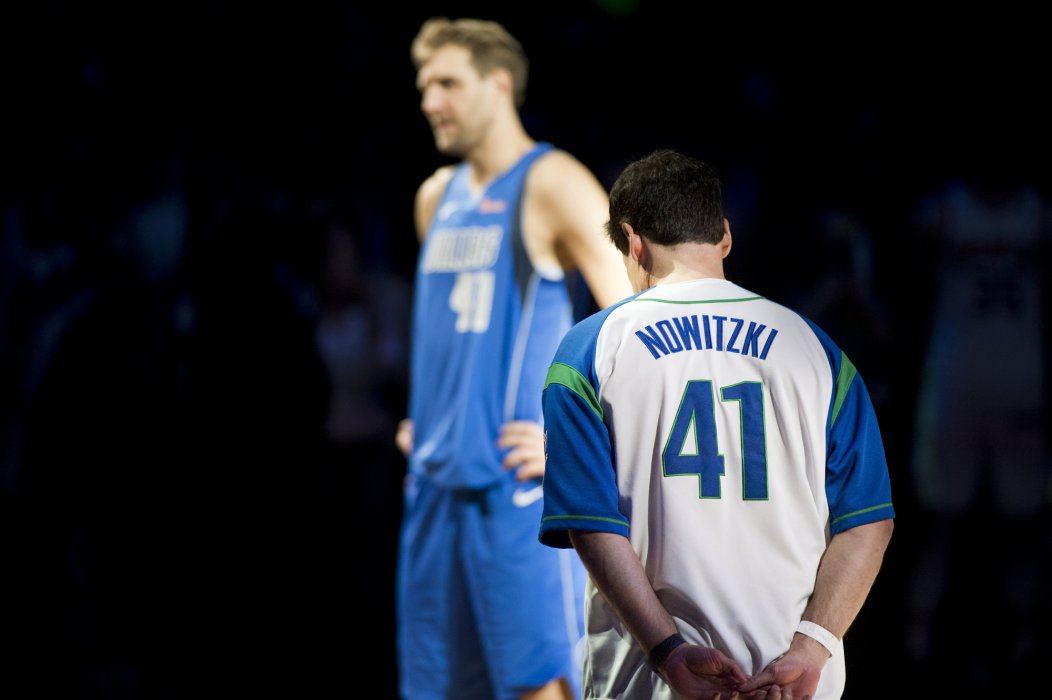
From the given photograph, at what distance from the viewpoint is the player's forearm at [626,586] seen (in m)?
1.47

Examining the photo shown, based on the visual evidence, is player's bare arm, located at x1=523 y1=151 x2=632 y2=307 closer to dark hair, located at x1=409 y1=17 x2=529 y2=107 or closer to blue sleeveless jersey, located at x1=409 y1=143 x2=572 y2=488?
blue sleeveless jersey, located at x1=409 y1=143 x2=572 y2=488

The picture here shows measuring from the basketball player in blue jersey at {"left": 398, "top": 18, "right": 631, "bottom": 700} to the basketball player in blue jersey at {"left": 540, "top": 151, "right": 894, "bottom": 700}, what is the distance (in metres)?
0.91

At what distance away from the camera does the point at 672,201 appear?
160 centimetres

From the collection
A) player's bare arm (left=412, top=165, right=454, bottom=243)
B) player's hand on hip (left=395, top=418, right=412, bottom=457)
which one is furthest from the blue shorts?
player's bare arm (left=412, top=165, right=454, bottom=243)

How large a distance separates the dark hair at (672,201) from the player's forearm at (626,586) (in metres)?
0.46

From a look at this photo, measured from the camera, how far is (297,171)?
5.79 m

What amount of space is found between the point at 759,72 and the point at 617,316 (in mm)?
4811

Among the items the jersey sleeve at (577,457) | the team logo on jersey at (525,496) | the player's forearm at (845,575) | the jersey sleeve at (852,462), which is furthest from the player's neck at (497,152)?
the player's forearm at (845,575)

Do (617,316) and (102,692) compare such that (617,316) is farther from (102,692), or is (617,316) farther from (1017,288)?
(1017,288)

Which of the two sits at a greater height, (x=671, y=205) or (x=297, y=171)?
(x=297, y=171)

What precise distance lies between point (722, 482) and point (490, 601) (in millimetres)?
1185

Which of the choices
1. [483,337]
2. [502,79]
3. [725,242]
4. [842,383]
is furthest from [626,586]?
[502,79]

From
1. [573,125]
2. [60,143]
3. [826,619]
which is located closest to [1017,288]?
[573,125]

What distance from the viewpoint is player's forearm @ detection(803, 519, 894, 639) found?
150 centimetres
